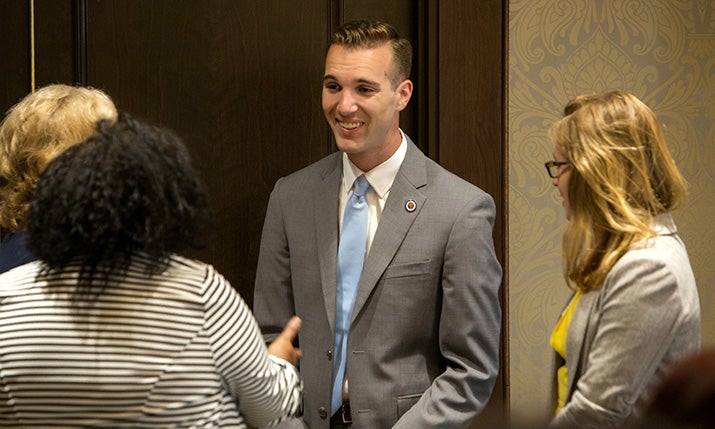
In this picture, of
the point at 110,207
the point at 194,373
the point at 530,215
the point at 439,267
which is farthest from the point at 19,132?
the point at 530,215

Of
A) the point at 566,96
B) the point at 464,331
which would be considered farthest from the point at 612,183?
the point at 566,96

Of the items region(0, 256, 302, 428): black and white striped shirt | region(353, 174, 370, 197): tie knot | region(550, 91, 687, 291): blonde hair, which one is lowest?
region(0, 256, 302, 428): black and white striped shirt

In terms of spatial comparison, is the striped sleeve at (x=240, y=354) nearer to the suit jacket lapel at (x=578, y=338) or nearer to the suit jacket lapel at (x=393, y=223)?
the suit jacket lapel at (x=578, y=338)

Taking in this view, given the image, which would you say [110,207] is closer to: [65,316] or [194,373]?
[65,316]

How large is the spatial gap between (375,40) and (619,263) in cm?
95

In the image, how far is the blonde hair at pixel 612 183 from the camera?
1.88 metres

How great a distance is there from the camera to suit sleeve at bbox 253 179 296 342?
2539 millimetres

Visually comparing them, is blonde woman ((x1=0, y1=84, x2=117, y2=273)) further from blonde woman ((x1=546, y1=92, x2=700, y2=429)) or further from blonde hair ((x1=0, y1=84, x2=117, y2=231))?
blonde woman ((x1=546, y1=92, x2=700, y2=429))

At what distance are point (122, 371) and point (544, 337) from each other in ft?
5.58

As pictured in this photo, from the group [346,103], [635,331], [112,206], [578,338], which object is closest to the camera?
[112,206]

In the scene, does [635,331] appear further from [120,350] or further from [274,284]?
[274,284]

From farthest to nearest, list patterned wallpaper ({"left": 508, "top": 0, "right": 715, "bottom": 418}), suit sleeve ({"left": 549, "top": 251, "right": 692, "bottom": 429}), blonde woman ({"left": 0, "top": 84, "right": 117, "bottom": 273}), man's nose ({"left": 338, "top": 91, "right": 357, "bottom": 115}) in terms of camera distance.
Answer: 1. patterned wallpaper ({"left": 508, "top": 0, "right": 715, "bottom": 418})
2. man's nose ({"left": 338, "top": 91, "right": 357, "bottom": 115})
3. blonde woman ({"left": 0, "top": 84, "right": 117, "bottom": 273})
4. suit sleeve ({"left": 549, "top": 251, "right": 692, "bottom": 429})

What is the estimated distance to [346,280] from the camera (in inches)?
96.3

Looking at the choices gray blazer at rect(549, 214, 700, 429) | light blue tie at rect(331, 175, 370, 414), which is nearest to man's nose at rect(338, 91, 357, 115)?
light blue tie at rect(331, 175, 370, 414)
